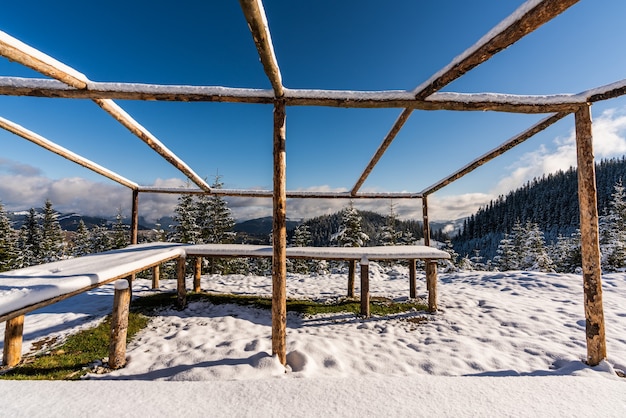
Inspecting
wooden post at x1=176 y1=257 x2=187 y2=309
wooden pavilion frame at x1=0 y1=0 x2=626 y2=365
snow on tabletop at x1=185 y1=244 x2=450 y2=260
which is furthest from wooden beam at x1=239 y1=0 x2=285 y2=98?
wooden post at x1=176 y1=257 x2=187 y2=309

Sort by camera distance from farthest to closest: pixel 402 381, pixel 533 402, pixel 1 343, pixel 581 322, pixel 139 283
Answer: pixel 139 283 → pixel 581 322 → pixel 1 343 → pixel 402 381 → pixel 533 402

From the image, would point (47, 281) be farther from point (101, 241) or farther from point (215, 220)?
point (101, 241)

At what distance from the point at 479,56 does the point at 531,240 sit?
34.6 meters

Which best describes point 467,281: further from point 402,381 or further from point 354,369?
point 402,381

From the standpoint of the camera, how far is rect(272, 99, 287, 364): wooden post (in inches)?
118

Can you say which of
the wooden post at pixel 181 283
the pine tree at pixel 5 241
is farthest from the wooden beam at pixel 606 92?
the pine tree at pixel 5 241

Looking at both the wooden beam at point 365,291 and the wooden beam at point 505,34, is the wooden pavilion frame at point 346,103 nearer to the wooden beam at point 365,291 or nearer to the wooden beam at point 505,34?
the wooden beam at point 505,34

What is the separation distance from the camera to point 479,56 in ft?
7.18

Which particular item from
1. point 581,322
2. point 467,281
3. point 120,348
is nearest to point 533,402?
point 581,322

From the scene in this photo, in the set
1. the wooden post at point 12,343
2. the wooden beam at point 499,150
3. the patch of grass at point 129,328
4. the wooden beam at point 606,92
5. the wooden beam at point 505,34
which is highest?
the wooden beam at point 606,92

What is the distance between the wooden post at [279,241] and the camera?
118 inches

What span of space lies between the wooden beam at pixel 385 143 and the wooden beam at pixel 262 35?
5.78 ft

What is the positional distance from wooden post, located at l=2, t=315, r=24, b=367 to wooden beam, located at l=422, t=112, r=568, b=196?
697 cm

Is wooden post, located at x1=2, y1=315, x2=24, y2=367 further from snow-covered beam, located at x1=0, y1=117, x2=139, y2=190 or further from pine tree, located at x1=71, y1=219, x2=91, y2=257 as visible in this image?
pine tree, located at x1=71, y1=219, x2=91, y2=257
